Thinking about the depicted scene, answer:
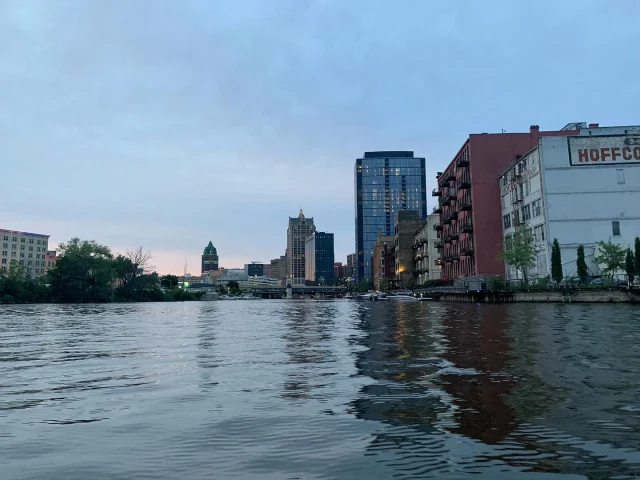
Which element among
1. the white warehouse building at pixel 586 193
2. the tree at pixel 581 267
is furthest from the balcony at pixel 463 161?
the tree at pixel 581 267

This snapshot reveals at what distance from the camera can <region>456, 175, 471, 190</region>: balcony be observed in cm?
8081

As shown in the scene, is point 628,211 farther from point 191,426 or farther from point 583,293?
point 191,426

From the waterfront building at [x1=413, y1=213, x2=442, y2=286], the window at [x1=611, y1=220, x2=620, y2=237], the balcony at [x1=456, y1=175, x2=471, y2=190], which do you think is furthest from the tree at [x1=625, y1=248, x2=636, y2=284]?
the waterfront building at [x1=413, y1=213, x2=442, y2=286]

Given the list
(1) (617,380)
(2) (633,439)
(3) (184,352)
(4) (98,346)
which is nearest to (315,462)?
(2) (633,439)

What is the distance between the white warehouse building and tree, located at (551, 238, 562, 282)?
456 cm

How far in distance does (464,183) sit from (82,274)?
263ft

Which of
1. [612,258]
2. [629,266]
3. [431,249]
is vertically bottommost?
[629,266]

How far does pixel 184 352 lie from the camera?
16.3 meters

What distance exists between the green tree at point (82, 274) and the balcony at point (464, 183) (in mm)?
78655

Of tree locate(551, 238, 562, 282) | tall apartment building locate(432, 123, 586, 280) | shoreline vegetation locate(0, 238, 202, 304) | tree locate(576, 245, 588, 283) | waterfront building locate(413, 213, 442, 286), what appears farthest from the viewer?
waterfront building locate(413, 213, 442, 286)

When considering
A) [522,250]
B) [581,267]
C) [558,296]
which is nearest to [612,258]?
[581,267]

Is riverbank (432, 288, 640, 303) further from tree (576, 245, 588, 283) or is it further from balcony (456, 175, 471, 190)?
balcony (456, 175, 471, 190)

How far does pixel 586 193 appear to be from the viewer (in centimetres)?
6194

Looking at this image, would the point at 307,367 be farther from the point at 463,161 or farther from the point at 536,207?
the point at 463,161
